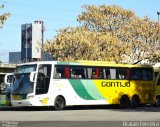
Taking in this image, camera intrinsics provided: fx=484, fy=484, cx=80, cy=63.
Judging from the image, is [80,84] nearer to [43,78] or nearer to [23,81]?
[43,78]

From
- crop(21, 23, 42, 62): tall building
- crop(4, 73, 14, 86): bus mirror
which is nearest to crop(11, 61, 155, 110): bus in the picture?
crop(4, 73, 14, 86): bus mirror

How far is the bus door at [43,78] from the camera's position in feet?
93.8

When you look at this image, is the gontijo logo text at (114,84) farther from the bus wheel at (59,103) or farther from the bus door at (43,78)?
the bus door at (43,78)

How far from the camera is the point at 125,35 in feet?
218

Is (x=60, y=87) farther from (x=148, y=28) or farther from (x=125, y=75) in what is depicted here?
(x=148, y=28)

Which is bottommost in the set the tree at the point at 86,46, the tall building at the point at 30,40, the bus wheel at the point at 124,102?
the bus wheel at the point at 124,102

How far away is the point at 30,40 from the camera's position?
118188mm

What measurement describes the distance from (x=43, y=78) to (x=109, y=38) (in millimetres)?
35578

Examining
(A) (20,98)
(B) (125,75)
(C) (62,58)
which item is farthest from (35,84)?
(C) (62,58)

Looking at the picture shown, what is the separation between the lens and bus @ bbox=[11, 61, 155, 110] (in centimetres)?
2870

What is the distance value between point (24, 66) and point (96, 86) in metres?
4.90

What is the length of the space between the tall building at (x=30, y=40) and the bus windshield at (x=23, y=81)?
261ft

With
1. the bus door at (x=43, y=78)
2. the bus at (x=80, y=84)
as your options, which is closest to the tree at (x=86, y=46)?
the bus at (x=80, y=84)

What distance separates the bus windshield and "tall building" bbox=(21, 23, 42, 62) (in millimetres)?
79412
